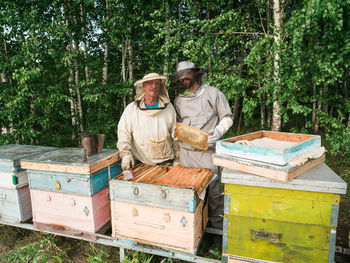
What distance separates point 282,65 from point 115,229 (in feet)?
10.9

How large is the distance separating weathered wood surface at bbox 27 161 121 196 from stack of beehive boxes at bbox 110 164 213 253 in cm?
24

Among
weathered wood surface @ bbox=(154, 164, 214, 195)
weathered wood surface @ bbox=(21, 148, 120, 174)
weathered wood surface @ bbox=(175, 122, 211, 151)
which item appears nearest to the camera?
weathered wood surface @ bbox=(154, 164, 214, 195)

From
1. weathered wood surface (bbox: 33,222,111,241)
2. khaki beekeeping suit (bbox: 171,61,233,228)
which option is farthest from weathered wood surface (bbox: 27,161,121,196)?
khaki beekeeping suit (bbox: 171,61,233,228)

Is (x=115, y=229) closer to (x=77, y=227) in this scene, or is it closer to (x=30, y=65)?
(x=77, y=227)

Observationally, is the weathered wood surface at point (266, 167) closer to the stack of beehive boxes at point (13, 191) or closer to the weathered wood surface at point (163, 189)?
the weathered wood surface at point (163, 189)

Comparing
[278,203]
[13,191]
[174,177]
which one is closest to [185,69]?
[174,177]

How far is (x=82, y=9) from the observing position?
6359mm

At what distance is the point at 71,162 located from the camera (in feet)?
6.47

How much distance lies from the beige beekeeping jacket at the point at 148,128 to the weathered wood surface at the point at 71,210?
1.87 feet

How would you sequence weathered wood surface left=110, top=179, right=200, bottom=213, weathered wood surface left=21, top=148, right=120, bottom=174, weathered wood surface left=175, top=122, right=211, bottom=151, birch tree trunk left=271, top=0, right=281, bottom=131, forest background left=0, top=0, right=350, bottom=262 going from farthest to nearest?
birch tree trunk left=271, top=0, right=281, bottom=131 → forest background left=0, top=0, right=350, bottom=262 → weathered wood surface left=175, top=122, right=211, bottom=151 → weathered wood surface left=21, top=148, right=120, bottom=174 → weathered wood surface left=110, top=179, right=200, bottom=213

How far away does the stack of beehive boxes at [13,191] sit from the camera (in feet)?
7.34

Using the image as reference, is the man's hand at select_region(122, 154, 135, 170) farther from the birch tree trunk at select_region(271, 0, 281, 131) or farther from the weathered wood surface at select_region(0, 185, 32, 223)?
the birch tree trunk at select_region(271, 0, 281, 131)

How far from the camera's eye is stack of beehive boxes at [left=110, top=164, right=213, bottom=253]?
5.42 feet

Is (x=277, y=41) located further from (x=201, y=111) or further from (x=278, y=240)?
(x=278, y=240)
